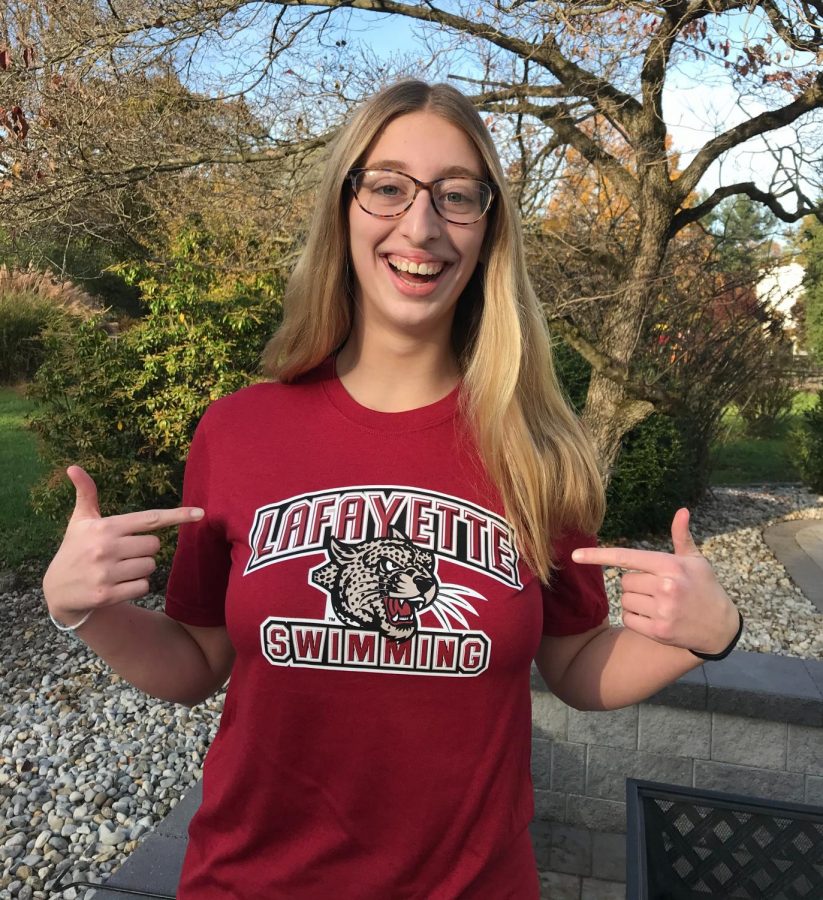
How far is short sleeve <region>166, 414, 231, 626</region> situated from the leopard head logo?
0.23 metres

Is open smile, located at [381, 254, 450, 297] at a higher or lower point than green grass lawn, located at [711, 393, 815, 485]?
higher

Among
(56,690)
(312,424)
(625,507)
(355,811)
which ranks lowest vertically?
(56,690)

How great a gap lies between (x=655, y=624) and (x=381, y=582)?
0.43 meters

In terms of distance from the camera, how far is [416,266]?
4.52ft

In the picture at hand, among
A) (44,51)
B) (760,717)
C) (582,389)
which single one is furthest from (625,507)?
(44,51)

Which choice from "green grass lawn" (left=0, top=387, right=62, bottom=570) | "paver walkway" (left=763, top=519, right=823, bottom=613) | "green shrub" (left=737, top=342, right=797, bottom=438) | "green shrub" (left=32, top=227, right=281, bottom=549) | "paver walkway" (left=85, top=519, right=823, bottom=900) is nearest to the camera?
"paver walkway" (left=85, top=519, right=823, bottom=900)

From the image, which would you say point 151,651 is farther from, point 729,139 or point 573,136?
point 729,139

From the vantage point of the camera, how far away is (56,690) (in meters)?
4.11

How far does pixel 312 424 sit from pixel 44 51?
4466 mm

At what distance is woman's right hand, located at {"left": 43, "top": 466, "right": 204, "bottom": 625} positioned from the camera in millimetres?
1159

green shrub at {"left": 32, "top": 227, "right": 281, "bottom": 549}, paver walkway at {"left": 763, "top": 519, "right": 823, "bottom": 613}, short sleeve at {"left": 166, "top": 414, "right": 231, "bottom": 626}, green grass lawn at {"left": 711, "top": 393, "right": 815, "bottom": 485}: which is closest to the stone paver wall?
short sleeve at {"left": 166, "top": 414, "right": 231, "bottom": 626}

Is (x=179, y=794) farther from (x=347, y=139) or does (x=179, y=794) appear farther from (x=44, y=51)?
(x=44, y=51)

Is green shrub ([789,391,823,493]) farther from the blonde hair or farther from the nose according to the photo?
the nose

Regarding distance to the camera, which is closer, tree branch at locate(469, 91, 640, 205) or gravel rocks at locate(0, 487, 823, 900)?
gravel rocks at locate(0, 487, 823, 900)
